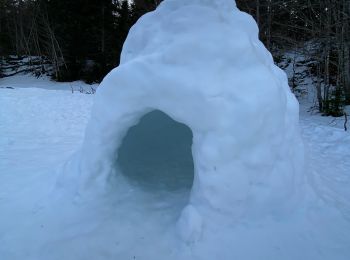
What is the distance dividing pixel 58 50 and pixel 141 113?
19.9 metres

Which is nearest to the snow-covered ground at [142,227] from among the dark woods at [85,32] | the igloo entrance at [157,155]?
the igloo entrance at [157,155]

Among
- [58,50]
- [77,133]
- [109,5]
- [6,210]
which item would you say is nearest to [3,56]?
[58,50]

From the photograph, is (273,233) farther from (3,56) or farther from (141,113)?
(3,56)

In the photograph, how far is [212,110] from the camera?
248 cm

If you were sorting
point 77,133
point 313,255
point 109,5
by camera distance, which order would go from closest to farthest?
point 313,255 < point 77,133 < point 109,5

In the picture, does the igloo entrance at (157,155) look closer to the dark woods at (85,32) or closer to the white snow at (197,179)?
the white snow at (197,179)

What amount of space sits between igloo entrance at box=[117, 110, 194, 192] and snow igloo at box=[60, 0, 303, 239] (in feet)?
2.04

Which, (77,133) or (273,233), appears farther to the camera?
(77,133)

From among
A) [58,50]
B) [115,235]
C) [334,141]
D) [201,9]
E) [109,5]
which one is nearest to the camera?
[115,235]

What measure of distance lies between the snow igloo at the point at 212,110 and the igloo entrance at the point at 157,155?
24.5 inches

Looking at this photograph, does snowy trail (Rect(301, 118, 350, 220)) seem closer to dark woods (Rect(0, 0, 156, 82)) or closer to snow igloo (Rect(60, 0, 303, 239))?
snow igloo (Rect(60, 0, 303, 239))

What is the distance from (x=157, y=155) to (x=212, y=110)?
182 cm

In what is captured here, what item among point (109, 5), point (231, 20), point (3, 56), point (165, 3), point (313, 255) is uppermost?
point (109, 5)

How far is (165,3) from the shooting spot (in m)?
3.02
